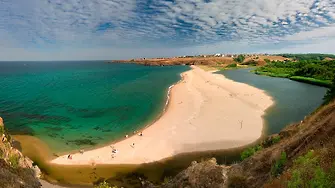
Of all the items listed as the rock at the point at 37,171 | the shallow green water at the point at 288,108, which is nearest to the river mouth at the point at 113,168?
the rock at the point at 37,171

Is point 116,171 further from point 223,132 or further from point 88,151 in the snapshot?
point 223,132

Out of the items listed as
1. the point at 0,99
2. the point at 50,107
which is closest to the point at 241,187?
the point at 50,107

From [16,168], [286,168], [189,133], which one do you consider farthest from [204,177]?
[189,133]

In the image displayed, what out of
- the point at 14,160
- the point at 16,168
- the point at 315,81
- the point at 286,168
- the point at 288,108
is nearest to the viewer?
the point at 286,168

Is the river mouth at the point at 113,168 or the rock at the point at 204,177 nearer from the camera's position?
the rock at the point at 204,177

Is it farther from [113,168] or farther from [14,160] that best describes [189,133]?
[14,160]

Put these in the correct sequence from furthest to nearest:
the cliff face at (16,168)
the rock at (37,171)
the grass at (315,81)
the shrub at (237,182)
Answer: the grass at (315,81) < the rock at (37,171) < the cliff face at (16,168) < the shrub at (237,182)

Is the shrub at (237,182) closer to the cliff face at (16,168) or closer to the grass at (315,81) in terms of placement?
the cliff face at (16,168)
